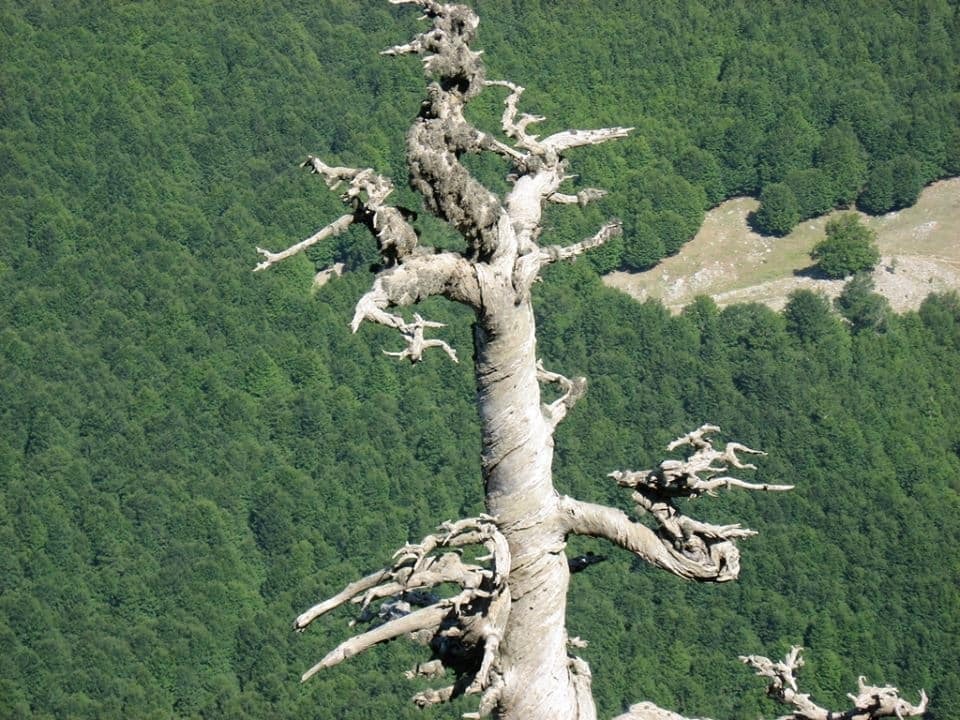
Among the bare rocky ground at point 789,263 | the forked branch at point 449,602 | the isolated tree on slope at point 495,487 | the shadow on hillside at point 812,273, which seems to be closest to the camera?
the isolated tree on slope at point 495,487

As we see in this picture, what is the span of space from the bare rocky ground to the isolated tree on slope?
11589 cm

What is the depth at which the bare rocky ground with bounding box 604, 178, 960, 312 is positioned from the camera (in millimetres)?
127812

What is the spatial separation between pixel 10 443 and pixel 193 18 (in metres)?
37.9

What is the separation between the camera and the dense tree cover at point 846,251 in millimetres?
127812

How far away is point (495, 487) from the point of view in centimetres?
1126

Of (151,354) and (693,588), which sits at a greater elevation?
(693,588)

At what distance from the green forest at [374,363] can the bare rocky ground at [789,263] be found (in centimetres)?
158

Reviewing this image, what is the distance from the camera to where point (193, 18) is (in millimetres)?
152375

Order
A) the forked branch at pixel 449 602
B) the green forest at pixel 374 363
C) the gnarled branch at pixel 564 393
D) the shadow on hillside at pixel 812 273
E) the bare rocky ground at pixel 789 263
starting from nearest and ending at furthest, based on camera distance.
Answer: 1. the forked branch at pixel 449 602
2. the gnarled branch at pixel 564 393
3. the green forest at pixel 374 363
4. the bare rocky ground at pixel 789 263
5. the shadow on hillside at pixel 812 273

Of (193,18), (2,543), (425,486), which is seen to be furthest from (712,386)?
(193,18)

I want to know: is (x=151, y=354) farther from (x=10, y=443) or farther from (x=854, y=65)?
(x=854, y=65)

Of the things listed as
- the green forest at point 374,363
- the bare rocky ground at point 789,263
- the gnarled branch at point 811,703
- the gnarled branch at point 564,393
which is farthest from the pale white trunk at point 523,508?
the bare rocky ground at point 789,263

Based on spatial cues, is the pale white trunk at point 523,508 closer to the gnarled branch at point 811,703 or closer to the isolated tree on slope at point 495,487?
the isolated tree on slope at point 495,487

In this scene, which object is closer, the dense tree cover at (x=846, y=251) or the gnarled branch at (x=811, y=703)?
the gnarled branch at (x=811, y=703)
